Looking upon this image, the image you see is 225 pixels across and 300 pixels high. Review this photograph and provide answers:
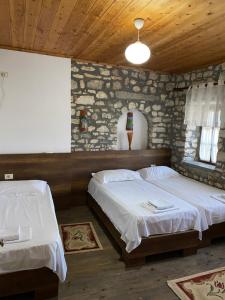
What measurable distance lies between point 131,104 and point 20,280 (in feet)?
10.9

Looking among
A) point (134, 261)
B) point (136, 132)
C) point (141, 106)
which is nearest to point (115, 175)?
point (136, 132)

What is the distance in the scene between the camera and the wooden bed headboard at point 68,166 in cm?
378

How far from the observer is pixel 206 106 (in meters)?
4.03

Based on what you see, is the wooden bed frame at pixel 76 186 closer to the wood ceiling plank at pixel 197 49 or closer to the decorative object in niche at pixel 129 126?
the decorative object in niche at pixel 129 126

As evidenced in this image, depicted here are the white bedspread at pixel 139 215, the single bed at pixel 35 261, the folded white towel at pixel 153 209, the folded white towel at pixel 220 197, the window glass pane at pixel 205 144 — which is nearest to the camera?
the single bed at pixel 35 261

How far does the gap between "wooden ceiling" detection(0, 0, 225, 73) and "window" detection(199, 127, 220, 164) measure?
116cm

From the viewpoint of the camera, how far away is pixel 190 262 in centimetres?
273

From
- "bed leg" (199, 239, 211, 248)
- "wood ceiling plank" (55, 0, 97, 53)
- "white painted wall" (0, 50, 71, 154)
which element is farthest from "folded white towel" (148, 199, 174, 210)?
"wood ceiling plank" (55, 0, 97, 53)

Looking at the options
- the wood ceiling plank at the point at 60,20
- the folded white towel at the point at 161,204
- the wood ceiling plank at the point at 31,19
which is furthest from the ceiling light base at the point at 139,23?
the folded white towel at the point at 161,204

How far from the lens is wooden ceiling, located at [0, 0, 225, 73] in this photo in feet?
6.84

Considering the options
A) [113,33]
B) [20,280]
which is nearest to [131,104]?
[113,33]

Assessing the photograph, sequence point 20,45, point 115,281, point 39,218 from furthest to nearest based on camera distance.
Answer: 1. point 20,45
2. point 39,218
3. point 115,281

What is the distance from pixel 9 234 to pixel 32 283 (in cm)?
46

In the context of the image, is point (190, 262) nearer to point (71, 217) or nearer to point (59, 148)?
point (71, 217)
